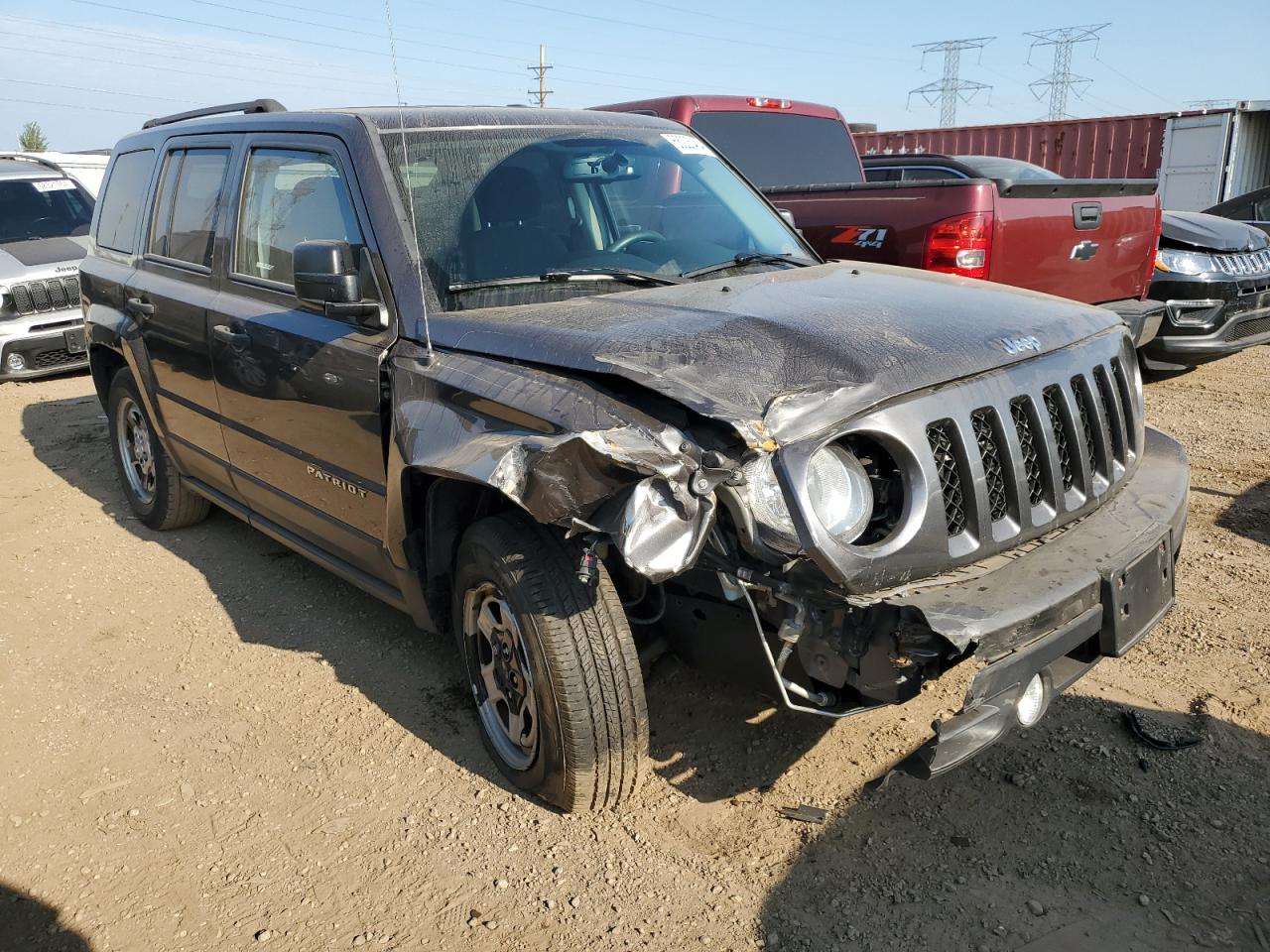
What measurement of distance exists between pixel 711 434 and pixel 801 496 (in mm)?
274

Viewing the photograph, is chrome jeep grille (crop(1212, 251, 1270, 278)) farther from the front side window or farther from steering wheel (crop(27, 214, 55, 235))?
steering wheel (crop(27, 214, 55, 235))

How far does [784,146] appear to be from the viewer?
7738 mm

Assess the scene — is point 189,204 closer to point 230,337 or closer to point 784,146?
point 230,337

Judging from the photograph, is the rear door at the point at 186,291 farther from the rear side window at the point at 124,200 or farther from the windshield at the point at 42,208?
the windshield at the point at 42,208

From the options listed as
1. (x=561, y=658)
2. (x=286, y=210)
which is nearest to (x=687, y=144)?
(x=286, y=210)

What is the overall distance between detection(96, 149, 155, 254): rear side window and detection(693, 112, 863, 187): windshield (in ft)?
11.6

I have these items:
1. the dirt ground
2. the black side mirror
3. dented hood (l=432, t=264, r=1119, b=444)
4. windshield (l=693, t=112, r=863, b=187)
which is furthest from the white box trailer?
the black side mirror

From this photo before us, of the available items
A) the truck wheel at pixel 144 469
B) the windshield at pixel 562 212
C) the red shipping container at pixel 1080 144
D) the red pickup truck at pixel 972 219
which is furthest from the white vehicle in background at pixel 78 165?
the red shipping container at pixel 1080 144

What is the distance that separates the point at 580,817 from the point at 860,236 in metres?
4.15

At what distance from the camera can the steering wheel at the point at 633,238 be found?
3578 mm

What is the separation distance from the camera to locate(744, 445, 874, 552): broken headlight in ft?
7.70

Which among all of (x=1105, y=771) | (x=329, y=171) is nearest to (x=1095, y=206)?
(x=1105, y=771)

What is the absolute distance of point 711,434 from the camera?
7.95ft

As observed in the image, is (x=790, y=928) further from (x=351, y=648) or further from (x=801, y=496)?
(x=351, y=648)
